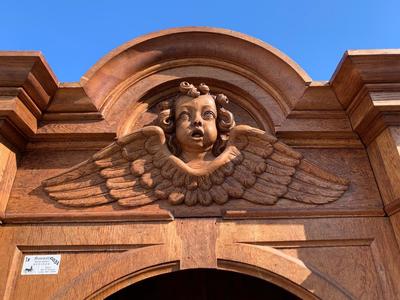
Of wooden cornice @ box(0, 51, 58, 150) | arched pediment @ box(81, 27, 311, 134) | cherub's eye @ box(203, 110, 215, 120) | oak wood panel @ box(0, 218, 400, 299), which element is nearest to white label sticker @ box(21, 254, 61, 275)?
oak wood panel @ box(0, 218, 400, 299)

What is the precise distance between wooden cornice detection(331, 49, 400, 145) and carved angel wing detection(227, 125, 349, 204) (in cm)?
50

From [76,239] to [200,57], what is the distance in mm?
1798

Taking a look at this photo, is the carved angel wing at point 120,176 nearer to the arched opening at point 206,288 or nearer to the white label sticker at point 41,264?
the white label sticker at point 41,264

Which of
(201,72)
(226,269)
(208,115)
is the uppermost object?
(201,72)

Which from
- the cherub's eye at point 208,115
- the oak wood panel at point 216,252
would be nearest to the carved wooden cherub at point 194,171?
the cherub's eye at point 208,115

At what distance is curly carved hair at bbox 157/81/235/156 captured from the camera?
8.53 feet

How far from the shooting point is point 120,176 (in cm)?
243

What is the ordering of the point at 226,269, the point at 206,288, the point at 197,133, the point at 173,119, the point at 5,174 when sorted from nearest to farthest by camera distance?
the point at 226,269 → the point at 5,174 → the point at 197,133 → the point at 173,119 → the point at 206,288

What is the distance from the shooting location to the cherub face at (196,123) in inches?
97.8

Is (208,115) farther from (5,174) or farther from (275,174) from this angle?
(5,174)

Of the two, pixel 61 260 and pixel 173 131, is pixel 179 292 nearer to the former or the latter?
pixel 61 260

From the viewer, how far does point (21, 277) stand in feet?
6.83

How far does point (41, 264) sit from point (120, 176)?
2.48 ft

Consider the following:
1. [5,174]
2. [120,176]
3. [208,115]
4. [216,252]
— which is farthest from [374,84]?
[5,174]
